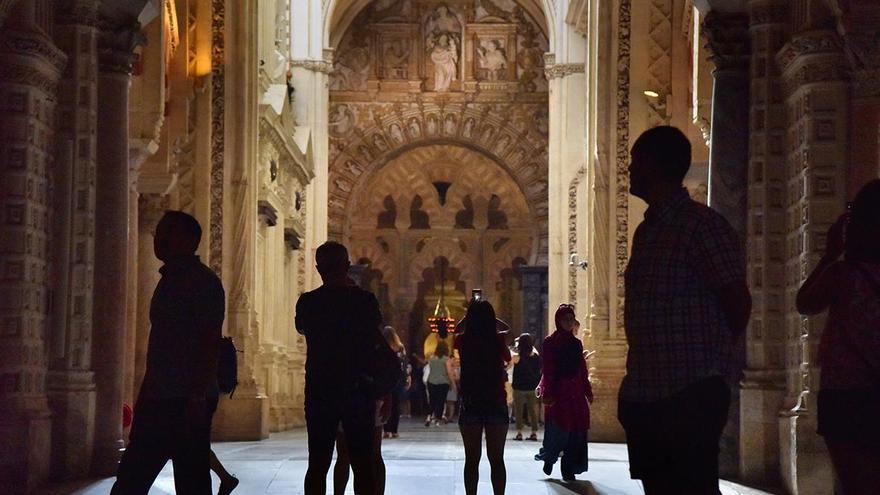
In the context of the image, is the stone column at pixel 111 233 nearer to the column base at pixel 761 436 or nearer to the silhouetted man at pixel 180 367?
the column base at pixel 761 436

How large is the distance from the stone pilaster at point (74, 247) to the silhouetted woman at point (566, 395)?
3.96 metres

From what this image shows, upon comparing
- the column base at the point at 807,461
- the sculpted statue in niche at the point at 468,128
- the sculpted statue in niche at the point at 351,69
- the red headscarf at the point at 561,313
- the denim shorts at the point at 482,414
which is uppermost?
the sculpted statue in niche at the point at 351,69

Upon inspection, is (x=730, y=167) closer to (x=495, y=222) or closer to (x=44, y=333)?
(x=44, y=333)

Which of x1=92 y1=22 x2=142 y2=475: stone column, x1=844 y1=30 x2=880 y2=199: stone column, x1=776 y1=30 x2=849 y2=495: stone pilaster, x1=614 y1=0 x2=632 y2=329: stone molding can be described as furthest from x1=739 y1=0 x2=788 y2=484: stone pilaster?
x1=614 y1=0 x2=632 y2=329: stone molding

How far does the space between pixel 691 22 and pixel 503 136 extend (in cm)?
1920

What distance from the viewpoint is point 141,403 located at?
7004mm

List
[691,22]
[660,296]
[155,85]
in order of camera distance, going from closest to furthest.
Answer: [660,296] < [155,85] < [691,22]

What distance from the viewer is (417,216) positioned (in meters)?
43.0

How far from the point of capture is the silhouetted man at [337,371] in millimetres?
8109

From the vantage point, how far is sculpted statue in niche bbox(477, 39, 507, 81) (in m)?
39.9

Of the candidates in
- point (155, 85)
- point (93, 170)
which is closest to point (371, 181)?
point (155, 85)

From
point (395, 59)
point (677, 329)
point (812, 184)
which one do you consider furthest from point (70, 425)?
point (395, 59)

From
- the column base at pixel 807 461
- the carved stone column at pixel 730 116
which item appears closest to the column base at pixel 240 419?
the carved stone column at pixel 730 116

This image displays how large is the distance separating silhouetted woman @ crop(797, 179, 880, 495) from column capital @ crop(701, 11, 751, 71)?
7307 mm
